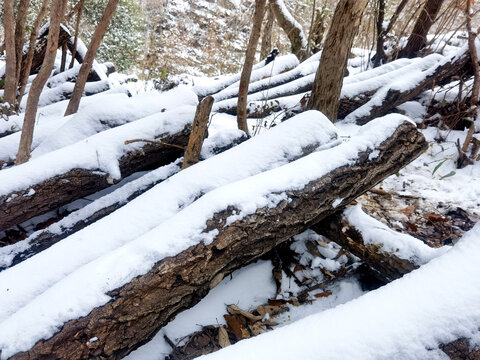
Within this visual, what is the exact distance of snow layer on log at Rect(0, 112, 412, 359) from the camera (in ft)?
3.86

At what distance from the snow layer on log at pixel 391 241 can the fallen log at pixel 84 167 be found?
48.9 inches

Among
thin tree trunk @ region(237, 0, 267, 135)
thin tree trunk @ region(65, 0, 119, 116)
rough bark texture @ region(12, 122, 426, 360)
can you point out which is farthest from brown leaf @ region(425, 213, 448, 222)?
thin tree trunk @ region(65, 0, 119, 116)

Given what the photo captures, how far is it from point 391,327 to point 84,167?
1817 mm

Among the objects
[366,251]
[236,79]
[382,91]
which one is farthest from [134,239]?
[236,79]

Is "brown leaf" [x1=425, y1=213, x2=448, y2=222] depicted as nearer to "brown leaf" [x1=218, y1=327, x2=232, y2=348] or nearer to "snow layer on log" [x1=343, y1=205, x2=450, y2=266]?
"snow layer on log" [x1=343, y1=205, x2=450, y2=266]

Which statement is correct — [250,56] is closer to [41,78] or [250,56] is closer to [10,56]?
[41,78]

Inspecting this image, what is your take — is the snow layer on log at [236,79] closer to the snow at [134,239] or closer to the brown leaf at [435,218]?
the snow at [134,239]

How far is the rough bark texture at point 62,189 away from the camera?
186 cm

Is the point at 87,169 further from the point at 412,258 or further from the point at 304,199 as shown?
the point at 412,258

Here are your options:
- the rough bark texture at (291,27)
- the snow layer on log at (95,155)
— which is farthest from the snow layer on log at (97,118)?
the rough bark texture at (291,27)

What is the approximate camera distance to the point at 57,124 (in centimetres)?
293

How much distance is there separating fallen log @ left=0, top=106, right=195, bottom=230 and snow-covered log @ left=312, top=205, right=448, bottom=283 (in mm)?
1174

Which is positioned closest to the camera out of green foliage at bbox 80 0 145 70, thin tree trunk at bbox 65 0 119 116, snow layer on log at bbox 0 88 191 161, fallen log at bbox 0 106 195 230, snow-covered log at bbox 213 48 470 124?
fallen log at bbox 0 106 195 230

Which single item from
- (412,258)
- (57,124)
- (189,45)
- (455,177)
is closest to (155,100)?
(57,124)
